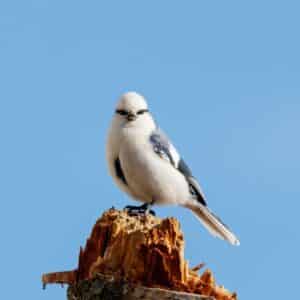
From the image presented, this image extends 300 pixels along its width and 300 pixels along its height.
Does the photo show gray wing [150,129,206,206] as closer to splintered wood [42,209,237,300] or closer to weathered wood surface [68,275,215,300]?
splintered wood [42,209,237,300]

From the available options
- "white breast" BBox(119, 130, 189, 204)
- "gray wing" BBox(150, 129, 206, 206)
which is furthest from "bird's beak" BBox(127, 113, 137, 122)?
"gray wing" BBox(150, 129, 206, 206)

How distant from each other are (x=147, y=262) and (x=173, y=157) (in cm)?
438

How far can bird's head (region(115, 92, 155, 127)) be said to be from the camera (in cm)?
1317

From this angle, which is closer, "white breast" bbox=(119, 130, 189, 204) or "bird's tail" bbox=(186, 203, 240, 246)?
"white breast" bbox=(119, 130, 189, 204)

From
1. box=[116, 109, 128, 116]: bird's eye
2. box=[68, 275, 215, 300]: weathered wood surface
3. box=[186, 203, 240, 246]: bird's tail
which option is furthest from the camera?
box=[186, 203, 240, 246]: bird's tail

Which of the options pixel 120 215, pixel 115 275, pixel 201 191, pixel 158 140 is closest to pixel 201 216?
pixel 201 191

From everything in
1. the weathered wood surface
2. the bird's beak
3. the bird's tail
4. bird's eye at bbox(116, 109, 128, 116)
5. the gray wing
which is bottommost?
the weathered wood surface

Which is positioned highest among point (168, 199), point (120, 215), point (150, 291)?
point (168, 199)

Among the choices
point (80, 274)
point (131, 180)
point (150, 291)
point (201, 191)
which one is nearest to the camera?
point (150, 291)

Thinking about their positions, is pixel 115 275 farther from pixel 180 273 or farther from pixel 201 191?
pixel 201 191

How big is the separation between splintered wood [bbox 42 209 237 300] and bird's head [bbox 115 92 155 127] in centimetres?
367

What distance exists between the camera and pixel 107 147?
13094mm

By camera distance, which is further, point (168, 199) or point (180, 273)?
point (168, 199)

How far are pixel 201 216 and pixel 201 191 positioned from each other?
19.6 inches
